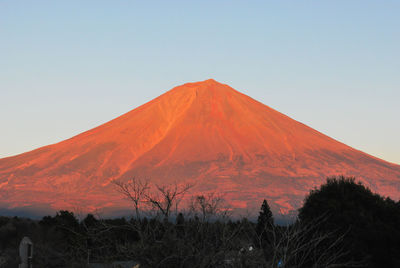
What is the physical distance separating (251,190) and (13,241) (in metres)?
138

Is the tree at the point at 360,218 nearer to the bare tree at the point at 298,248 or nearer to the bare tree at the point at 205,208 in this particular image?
the bare tree at the point at 298,248

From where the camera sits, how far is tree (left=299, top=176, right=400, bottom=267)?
22.7 meters

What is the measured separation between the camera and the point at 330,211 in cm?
2519

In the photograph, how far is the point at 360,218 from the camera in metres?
24.1

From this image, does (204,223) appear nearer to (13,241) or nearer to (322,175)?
(13,241)

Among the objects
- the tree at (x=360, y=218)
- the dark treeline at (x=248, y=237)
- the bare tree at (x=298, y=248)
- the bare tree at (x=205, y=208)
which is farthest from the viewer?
the tree at (x=360, y=218)

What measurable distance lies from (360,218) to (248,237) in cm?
1075

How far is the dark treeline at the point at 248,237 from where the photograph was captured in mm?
11832

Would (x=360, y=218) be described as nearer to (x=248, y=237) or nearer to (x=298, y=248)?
(x=248, y=237)

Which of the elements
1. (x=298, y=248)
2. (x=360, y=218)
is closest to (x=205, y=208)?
(x=298, y=248)

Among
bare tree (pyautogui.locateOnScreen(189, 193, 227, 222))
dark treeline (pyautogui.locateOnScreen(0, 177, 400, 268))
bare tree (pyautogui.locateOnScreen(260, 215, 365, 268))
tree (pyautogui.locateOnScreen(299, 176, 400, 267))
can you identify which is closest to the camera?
dark treeline (pyautogui.locateOnScreen(0, 177, 400, 268))

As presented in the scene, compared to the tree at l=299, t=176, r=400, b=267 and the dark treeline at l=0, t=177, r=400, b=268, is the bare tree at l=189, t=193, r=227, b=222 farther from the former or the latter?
the tree at l=299, t=176, r=400, b=267

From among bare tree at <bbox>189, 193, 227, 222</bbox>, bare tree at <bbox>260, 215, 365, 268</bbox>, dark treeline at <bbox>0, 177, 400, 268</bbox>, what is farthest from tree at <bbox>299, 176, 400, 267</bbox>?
bare tree at <bbox>189, 193, 227, 222</bbox>

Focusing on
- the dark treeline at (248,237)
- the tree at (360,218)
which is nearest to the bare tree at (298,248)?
the dark treeline at (248,237)
